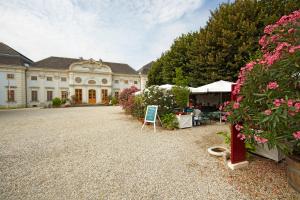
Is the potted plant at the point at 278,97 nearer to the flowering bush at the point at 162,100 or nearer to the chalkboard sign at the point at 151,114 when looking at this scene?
the chalkboard sign at the point at 151,114

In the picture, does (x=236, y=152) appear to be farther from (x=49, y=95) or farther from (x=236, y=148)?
A: (x=49, y=95)

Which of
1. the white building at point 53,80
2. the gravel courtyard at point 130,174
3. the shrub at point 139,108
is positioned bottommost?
the gravel courtyard at point 130,174

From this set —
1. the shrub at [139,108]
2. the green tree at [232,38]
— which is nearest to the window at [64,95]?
the shrub at [139,108]

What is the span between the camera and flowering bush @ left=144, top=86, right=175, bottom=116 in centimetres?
702

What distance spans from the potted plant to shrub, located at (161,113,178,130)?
394 cm

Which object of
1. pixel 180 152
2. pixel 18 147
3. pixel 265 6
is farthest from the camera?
pixel 265 6

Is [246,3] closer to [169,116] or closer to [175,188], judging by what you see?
[169,116]

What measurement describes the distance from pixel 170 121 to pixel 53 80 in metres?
25.2

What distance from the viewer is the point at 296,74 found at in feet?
6.59

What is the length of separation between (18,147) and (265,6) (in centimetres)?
1314

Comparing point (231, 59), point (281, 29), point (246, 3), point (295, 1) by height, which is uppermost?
point (246, 3)

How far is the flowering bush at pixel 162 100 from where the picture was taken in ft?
23.0

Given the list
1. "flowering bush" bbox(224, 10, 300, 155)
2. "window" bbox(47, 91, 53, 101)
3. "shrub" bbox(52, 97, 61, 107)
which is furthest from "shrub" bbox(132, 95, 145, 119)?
"window" bbox(47, 91, 53, 101)

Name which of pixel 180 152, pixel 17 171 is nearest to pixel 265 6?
pixel 180 152
